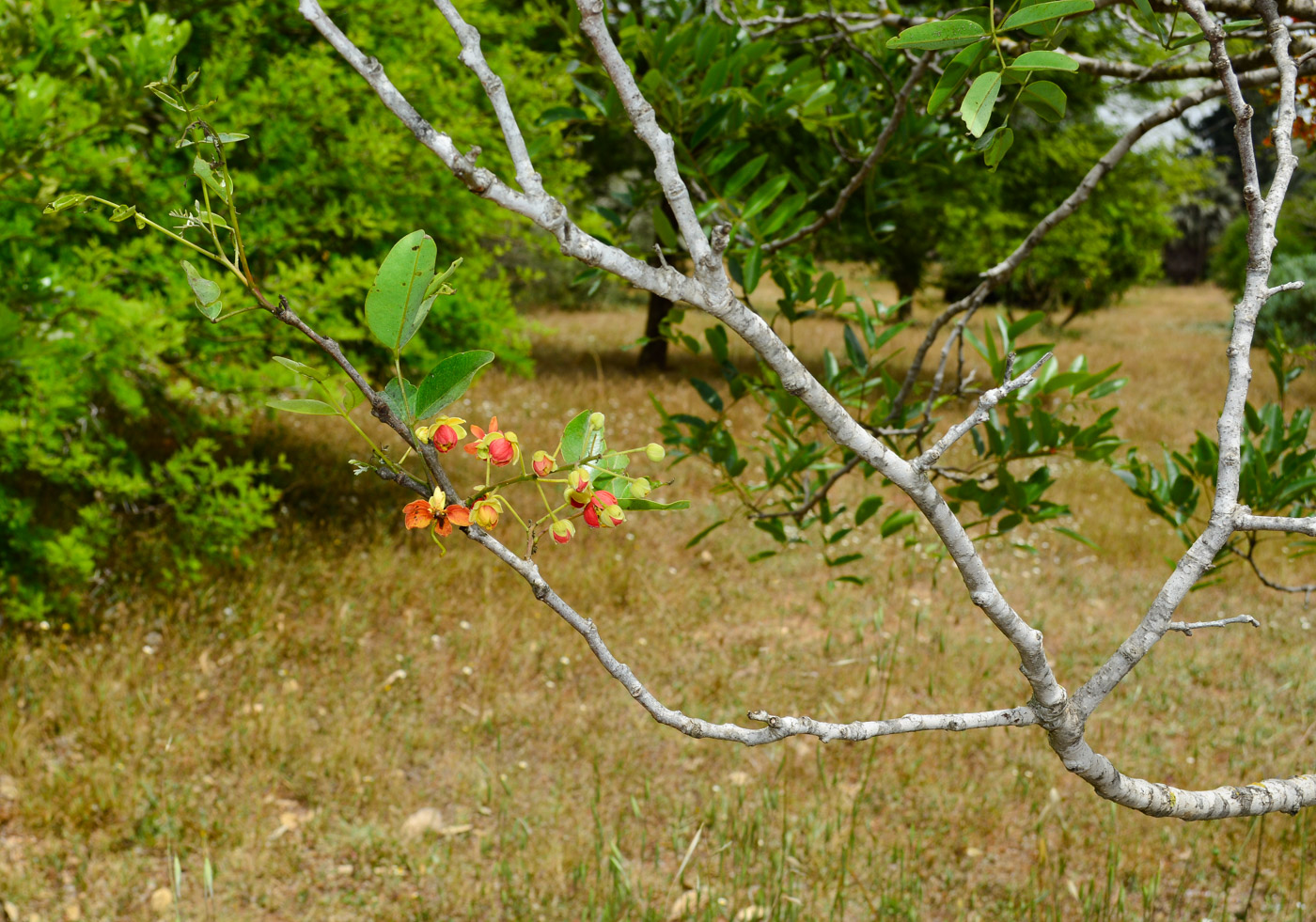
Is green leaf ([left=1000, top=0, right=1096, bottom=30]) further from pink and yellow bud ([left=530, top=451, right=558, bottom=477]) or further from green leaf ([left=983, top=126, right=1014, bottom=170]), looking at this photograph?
pink and yellow bud ([left=530, top=451, right=558, bottom=477])

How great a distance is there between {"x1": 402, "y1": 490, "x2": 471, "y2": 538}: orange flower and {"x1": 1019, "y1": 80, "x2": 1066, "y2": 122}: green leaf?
27.2 inches

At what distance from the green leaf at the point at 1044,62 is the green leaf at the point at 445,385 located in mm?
539

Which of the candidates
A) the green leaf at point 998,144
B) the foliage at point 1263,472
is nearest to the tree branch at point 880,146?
the green leaf at point 998,144

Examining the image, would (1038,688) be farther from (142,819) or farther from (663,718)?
(142,819)

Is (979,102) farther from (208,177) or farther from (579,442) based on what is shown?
(208,177)

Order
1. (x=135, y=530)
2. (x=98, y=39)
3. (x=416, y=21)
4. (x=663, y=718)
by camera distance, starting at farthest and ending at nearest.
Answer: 1. (x=416, y=21)
2. (x=135, y=530)
3. (x=98, y=39)
4. (x=663, y=718)

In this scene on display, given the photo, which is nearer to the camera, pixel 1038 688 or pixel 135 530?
pixel 1038 688

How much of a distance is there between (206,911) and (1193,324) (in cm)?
2280

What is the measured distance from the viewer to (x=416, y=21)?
16.5 ft

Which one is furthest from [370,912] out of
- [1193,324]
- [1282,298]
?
[1193,324]

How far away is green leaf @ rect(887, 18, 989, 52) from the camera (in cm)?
79

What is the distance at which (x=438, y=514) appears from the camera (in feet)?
2.17

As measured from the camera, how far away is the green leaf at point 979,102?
0.77 m

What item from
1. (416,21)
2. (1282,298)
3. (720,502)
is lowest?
(720,502)
